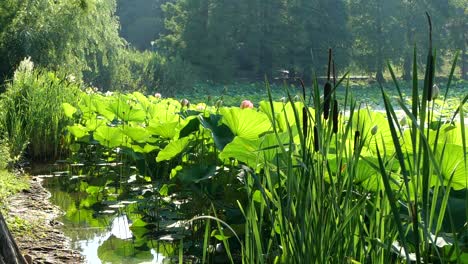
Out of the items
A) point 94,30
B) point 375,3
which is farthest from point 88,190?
point 375,3

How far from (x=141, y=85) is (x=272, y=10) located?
8.61 metres

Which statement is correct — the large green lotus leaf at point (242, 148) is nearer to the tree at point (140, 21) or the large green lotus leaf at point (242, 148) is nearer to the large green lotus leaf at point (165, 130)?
the large green lotus leaf at point (165, 130)

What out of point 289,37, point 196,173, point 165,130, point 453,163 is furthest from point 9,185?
point 289,37

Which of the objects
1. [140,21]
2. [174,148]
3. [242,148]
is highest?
[140,21]

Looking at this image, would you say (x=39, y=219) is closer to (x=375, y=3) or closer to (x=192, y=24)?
(x=192, y=24)

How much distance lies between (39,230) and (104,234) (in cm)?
28

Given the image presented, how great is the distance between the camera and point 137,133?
128 inches

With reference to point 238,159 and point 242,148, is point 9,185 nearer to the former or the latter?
point 238,159

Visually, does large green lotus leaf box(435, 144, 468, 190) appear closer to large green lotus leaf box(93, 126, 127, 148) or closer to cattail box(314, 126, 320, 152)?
cattail box(314, 126, 320, 152)

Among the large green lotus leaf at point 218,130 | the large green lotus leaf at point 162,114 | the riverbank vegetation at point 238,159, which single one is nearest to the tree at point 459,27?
the riverbank vegetation at point 238,159

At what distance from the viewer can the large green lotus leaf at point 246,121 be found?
8.18ft

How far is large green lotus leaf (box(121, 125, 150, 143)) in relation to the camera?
3242 millimetres

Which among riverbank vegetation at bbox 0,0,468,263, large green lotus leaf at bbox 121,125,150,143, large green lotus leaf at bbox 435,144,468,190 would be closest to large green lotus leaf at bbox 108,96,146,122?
riverbank vegetation at bbox 0,0,468,263

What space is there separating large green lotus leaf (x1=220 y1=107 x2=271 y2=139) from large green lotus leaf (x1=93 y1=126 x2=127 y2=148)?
1157mm
